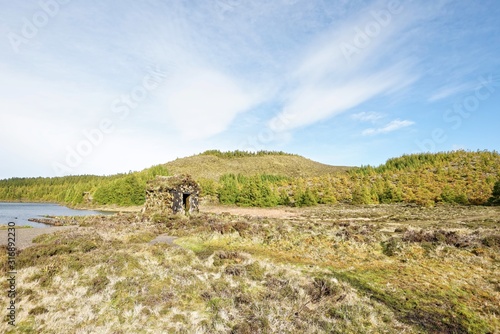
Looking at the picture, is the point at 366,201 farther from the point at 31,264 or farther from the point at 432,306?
the point at 31,264

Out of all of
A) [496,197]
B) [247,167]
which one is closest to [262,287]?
[496,197]

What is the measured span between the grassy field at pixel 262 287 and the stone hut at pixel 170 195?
11.8 meters

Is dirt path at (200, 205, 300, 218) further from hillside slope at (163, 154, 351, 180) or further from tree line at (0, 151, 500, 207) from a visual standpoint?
hillside slope at (163, 154, 351, 180)

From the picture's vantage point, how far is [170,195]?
2861 centimetres

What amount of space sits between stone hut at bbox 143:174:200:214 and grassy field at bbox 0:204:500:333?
38.7 feet

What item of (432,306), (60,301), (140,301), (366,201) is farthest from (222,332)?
(366,201)

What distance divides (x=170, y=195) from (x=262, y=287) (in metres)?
20.6

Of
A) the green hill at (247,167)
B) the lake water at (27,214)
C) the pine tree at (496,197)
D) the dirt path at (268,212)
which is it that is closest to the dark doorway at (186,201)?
the dirt path at (268,212)

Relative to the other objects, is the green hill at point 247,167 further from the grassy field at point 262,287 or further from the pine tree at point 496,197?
the grassy field at point 262,287

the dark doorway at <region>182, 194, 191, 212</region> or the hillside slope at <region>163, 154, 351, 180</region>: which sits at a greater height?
the hillside slope at <region>163, 154, 351, 180</region>

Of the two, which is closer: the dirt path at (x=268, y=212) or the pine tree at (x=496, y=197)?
the dirt path at (x=268, y=212)

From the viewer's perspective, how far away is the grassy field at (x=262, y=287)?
24.2 feet

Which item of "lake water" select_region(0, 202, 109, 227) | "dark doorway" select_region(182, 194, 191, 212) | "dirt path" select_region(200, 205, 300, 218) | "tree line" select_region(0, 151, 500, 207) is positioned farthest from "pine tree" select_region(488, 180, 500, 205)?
"lake water" select_region(0, 202, 109, 227)

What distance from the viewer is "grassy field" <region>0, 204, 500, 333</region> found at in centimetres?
739
